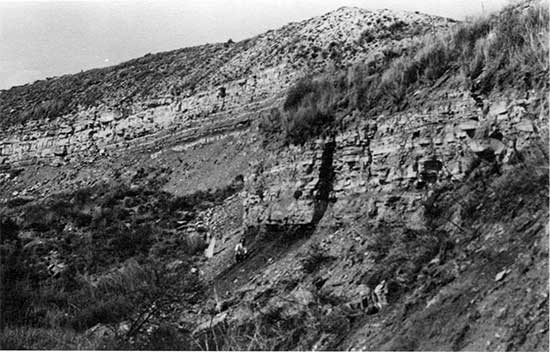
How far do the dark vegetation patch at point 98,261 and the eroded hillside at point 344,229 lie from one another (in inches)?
3.3

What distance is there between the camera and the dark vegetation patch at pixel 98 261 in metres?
15.8

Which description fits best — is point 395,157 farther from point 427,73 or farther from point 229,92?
point 229,92

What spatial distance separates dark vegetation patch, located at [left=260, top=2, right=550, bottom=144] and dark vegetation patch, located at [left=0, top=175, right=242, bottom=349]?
503cm

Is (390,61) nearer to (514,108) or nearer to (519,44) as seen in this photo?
(519,44)

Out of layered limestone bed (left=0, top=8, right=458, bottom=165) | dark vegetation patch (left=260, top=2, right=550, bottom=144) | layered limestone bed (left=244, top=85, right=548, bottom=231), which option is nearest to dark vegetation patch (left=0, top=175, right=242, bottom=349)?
layered limestone bed (left=244, top=85, right=548, bottom=231)

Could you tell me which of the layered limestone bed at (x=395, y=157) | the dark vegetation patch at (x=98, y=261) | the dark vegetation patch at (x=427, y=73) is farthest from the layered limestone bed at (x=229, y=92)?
the layered limestone bed at (x=395, y=157)

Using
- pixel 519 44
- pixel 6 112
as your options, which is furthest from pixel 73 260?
pixel 6 112

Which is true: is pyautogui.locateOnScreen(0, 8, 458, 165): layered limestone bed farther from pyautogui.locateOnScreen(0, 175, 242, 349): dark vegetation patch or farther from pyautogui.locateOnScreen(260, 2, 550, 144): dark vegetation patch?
pyautogui.locateOnScreen(260, 2, 550, 144): dark vegetation patch

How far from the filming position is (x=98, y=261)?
70.2 feet

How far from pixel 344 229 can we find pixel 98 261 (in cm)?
1174

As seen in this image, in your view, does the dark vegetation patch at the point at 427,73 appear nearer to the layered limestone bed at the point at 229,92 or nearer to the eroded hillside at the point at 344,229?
the eroded hillside at the point at 344,229

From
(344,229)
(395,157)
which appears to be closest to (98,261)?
(344,229)

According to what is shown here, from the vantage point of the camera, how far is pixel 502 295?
761 centimetres

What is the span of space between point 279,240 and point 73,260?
34.4 feet
